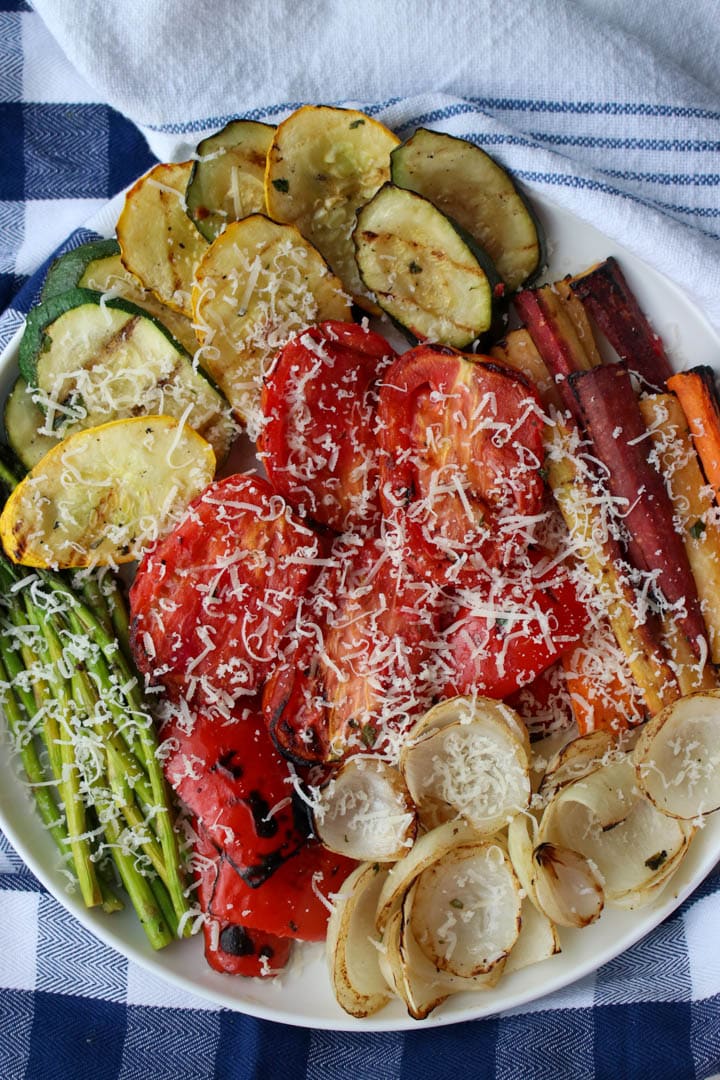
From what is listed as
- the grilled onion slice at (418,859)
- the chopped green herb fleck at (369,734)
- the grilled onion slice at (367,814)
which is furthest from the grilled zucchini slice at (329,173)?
the grilled onion slice at (418,859)

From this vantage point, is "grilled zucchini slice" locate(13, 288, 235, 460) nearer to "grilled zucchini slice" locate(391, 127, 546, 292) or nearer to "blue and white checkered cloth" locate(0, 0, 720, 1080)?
"blue and white checkered cloth" locate(0, 0, 720, 1080)

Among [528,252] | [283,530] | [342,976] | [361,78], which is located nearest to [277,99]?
[361,78]

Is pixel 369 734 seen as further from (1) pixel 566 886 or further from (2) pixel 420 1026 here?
(2) pixel 420 1026

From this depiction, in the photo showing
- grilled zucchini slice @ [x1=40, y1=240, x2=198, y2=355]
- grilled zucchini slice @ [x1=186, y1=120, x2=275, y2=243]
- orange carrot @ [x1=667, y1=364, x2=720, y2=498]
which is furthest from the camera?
grilled zucchini slice @ [x1=40, y1=240, x2=198, y2=355]

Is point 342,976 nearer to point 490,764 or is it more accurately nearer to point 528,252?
point 490,764

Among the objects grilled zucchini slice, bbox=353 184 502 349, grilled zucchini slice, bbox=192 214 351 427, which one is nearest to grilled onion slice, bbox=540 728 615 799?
grilled zucchini slice, bbox=353 184 502 349

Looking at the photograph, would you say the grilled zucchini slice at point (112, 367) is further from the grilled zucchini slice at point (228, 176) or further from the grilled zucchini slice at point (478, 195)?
the grilled zucchini slice at point (478, 195)
